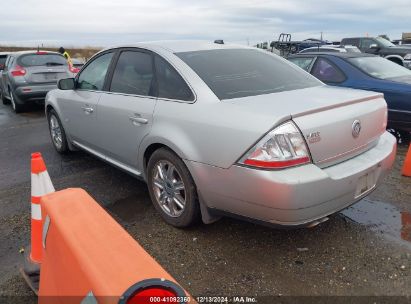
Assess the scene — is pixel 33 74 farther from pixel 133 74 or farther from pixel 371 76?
pixel 371 76

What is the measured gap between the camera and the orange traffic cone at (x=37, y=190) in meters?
2.63

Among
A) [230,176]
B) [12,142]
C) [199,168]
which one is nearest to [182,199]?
[199,168]

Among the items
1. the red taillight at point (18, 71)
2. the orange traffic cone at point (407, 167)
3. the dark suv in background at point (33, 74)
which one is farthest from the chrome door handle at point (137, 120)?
the red taillight at point (18, 71)

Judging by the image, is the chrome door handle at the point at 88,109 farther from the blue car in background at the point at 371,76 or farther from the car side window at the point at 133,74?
the blue car in background at the point at 371,76

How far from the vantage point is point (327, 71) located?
21.2 feet

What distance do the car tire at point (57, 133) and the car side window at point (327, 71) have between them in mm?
4145

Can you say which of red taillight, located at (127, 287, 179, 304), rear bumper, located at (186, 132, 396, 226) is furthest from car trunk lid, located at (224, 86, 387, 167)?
red taillight, located at (127, 287, 179, 304)

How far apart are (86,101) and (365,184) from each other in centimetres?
307

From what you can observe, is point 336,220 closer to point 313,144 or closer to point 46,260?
point 313,144

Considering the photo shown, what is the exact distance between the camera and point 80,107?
4.59 meters

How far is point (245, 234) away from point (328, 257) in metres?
0.70

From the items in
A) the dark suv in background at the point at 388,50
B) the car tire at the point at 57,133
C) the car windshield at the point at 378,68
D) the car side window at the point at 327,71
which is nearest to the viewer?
the car tire at the point at 57,133

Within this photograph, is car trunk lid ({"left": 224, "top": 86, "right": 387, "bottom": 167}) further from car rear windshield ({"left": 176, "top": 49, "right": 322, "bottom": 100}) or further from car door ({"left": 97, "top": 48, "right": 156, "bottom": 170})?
car door ({"left": 97, "top": 48, "right": 156, "bottom": 170})

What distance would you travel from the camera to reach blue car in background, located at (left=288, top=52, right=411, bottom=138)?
5613 mm
